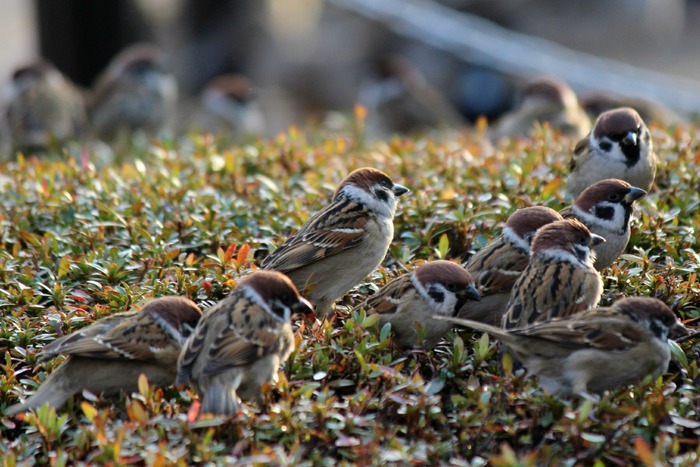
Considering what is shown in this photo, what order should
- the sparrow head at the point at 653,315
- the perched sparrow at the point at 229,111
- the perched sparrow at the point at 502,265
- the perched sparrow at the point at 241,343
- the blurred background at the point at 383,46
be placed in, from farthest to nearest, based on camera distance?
1. the blurred background at the point at 383,46
2. the perched sparrow at the point at 229,111
3. the perched sparrow at the point at 502,265
4. the sparrow head at the point at 653,315
5. the perched sparrow at the point at 241,343

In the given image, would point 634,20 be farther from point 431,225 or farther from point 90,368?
point 90,368

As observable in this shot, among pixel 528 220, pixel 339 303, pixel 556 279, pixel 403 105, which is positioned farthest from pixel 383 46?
pixel 556 279

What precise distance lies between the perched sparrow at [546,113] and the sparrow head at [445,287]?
167 inches

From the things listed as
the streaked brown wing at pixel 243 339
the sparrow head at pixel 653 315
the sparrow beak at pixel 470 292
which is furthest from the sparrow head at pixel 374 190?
the sparrow head at pixel 653 315

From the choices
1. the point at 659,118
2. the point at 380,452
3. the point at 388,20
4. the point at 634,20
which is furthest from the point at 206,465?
the point at 634,20

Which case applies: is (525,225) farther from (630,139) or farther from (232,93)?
(232,93)

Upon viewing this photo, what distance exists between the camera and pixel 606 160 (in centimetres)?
531

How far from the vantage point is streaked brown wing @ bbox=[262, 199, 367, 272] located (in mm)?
4672

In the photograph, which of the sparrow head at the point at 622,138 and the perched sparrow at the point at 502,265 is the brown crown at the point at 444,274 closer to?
the perched sparrow at the point at 502,265

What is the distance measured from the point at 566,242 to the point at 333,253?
1.12 m

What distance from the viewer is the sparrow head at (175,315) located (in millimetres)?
3938

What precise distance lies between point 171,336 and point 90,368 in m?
0.34

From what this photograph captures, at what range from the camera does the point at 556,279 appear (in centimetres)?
405

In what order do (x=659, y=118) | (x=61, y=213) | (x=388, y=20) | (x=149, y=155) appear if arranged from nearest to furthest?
(x=61, y=213)
(x=149, y=155)
(x=659, y=118)
(x=388, y=20)
